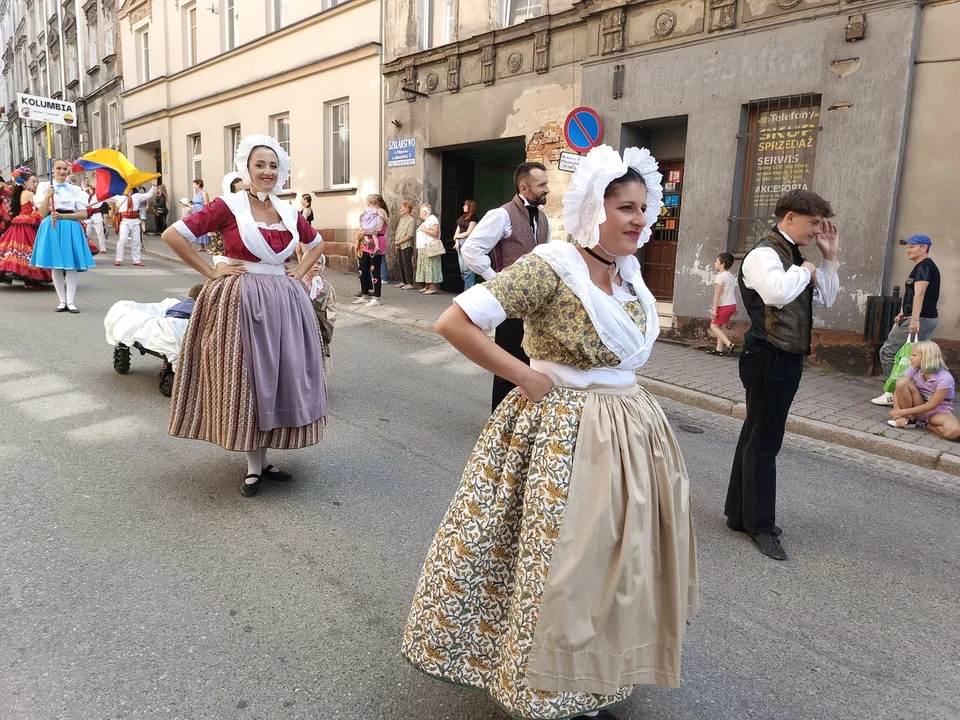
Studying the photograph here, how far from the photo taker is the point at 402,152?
47.0 feet

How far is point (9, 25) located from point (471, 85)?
48708 mm

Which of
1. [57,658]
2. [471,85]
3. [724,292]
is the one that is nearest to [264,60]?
[471,85]

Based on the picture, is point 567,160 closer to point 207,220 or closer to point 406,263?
point 207,220

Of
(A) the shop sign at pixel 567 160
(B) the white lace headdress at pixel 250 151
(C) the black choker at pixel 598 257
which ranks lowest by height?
(C) the black choker at pixel 598 257

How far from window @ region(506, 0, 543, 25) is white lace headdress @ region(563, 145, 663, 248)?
10.9 meters

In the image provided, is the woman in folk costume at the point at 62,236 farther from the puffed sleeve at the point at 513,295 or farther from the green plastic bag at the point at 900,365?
the green plastic bag at the point at 900,365

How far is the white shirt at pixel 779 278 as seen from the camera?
327cm

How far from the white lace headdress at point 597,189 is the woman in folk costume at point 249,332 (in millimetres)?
2243

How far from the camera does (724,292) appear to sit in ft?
29.8

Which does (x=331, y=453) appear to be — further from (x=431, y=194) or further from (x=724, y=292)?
(x=431, y=194)

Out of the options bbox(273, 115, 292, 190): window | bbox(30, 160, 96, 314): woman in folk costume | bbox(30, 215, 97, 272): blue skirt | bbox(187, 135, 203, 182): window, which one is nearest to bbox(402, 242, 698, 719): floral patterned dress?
bbox(30, 160, 96, 314): woman in folk costume

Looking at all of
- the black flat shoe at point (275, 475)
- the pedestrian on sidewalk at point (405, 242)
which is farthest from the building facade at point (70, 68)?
the black flat shoe at point (275, 475)

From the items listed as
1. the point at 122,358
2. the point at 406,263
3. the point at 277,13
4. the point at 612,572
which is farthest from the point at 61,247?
the point at 277,13

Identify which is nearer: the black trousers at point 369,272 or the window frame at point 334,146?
the black trousers at point 369,272
